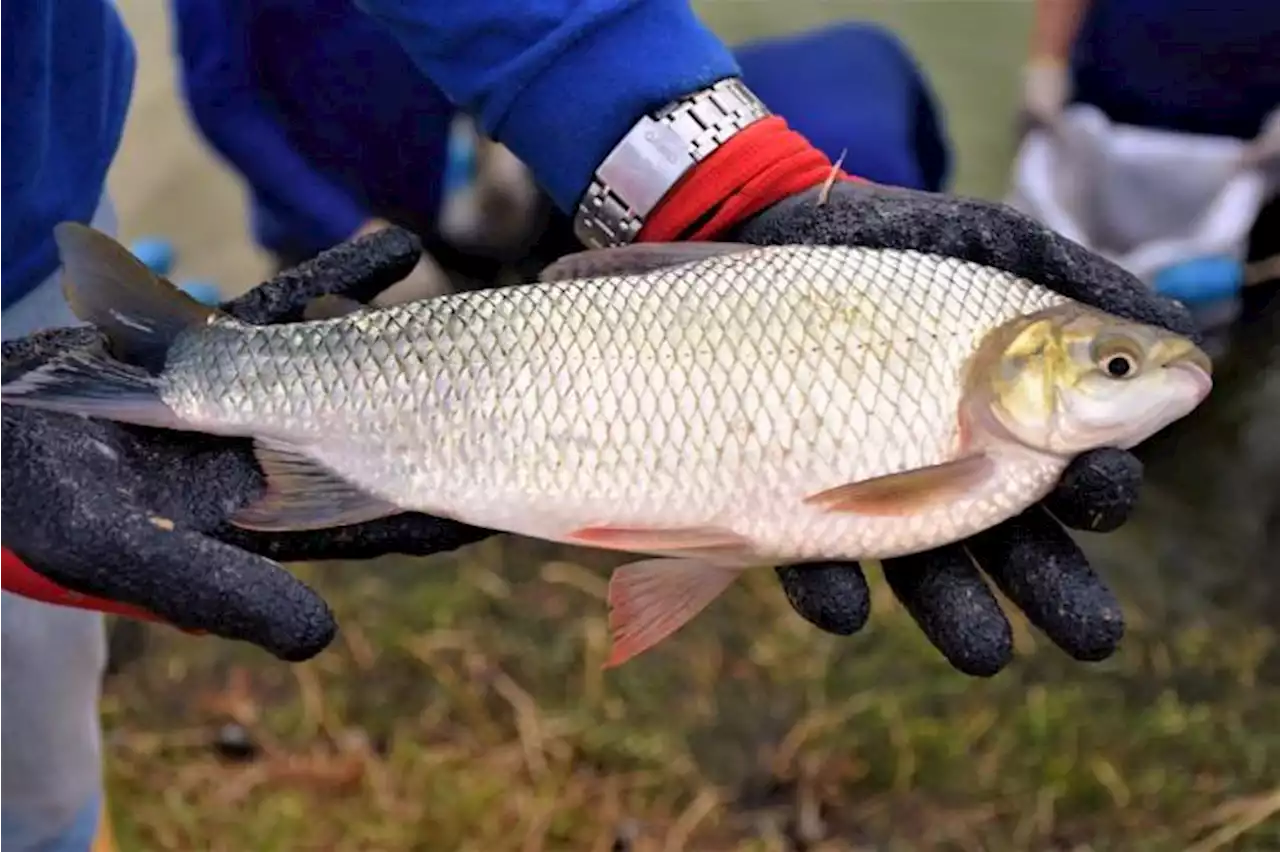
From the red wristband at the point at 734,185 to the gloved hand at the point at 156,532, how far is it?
13.7 inches

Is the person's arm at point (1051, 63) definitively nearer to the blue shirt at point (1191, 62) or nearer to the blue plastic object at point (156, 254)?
the blue shirt at point (1191, 62)

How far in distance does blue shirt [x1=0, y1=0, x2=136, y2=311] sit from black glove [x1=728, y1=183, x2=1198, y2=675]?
0.62m

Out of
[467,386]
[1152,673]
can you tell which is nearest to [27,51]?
[467,386]

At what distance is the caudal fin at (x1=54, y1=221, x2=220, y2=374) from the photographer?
1185 millimetres

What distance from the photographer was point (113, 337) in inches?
47.3

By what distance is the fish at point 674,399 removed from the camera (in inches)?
45.9

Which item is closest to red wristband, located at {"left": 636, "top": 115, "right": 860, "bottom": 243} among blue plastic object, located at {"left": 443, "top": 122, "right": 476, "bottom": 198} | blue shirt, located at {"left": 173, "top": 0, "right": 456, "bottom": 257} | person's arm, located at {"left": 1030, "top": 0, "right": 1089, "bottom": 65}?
blue shirt, located at {"left": 173, "top": 0, "right": 456, "bottom": 257}

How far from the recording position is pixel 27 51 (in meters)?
1.22

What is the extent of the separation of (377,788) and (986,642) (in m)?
1.05

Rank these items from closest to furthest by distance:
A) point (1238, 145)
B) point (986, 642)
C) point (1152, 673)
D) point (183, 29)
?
1. point (986, 642)
2. point (1152, 673)
3. point (183, 29)
4. point (1238, 145)

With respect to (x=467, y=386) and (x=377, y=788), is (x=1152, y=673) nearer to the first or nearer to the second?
(x=377, y=788)

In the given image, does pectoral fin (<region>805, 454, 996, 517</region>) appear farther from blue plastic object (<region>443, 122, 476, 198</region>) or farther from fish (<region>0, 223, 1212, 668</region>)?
blue plastic object (<region>443, 122, 476, 198</region>)

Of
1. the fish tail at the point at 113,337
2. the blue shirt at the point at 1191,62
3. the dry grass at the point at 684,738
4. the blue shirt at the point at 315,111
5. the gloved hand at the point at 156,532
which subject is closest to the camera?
the gloved hand at the point at 156,532

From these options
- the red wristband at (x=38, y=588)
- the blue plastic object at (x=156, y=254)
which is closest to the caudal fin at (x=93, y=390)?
the red wristband at (x=38, y=588)
